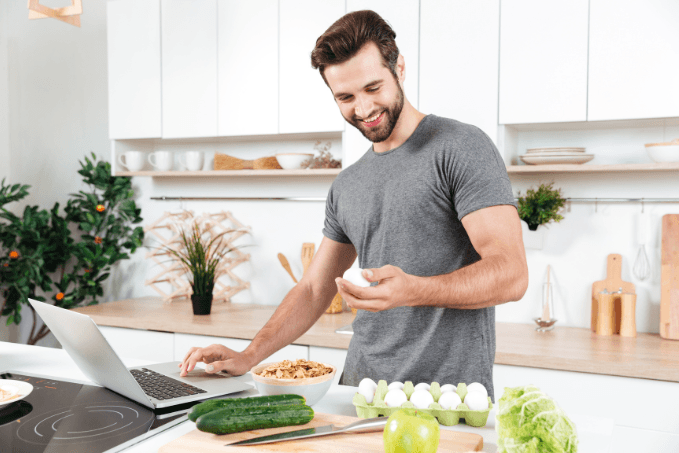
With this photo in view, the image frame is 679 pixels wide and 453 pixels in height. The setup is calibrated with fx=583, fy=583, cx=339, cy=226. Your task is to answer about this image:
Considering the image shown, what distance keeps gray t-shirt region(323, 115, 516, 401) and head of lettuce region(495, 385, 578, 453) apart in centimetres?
65

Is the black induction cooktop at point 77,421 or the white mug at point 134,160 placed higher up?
the white mug at point 134,160

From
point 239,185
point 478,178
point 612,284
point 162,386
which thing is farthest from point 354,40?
point 239,185

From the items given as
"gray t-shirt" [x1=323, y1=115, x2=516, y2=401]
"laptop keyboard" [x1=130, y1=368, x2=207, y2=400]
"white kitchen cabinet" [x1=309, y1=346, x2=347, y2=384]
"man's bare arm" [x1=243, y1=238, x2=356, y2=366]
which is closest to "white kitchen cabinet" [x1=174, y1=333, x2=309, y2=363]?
"white kitchen cabinet" [x1=309, y1=346, x2=347, y2=384]

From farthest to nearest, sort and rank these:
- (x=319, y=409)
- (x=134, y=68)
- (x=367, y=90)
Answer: (x=134, y=68), (x=367, y=90), (x=319, y=409)

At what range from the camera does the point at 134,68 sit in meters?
3.04

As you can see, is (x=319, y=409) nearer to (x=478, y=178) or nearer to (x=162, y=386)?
(x=162, y=386)

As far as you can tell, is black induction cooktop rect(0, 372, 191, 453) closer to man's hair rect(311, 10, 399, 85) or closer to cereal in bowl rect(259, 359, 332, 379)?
cereal in bowl rect(259, 359, 332, 379)

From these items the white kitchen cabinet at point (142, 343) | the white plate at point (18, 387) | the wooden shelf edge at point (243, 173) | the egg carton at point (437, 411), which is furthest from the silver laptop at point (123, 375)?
the wooden shelf edge at point (243, 173)

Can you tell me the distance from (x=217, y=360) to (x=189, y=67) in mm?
1991

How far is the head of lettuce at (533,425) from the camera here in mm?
712

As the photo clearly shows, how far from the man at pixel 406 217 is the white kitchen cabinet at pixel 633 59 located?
43.2 inches

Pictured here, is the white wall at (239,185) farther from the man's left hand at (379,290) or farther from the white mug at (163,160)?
the man's left hand at (379,290)

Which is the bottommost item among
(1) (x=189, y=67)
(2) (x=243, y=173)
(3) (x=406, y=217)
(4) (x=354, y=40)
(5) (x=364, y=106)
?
(3) (x=406, y=217)

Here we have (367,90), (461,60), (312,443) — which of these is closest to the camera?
(312,443)
